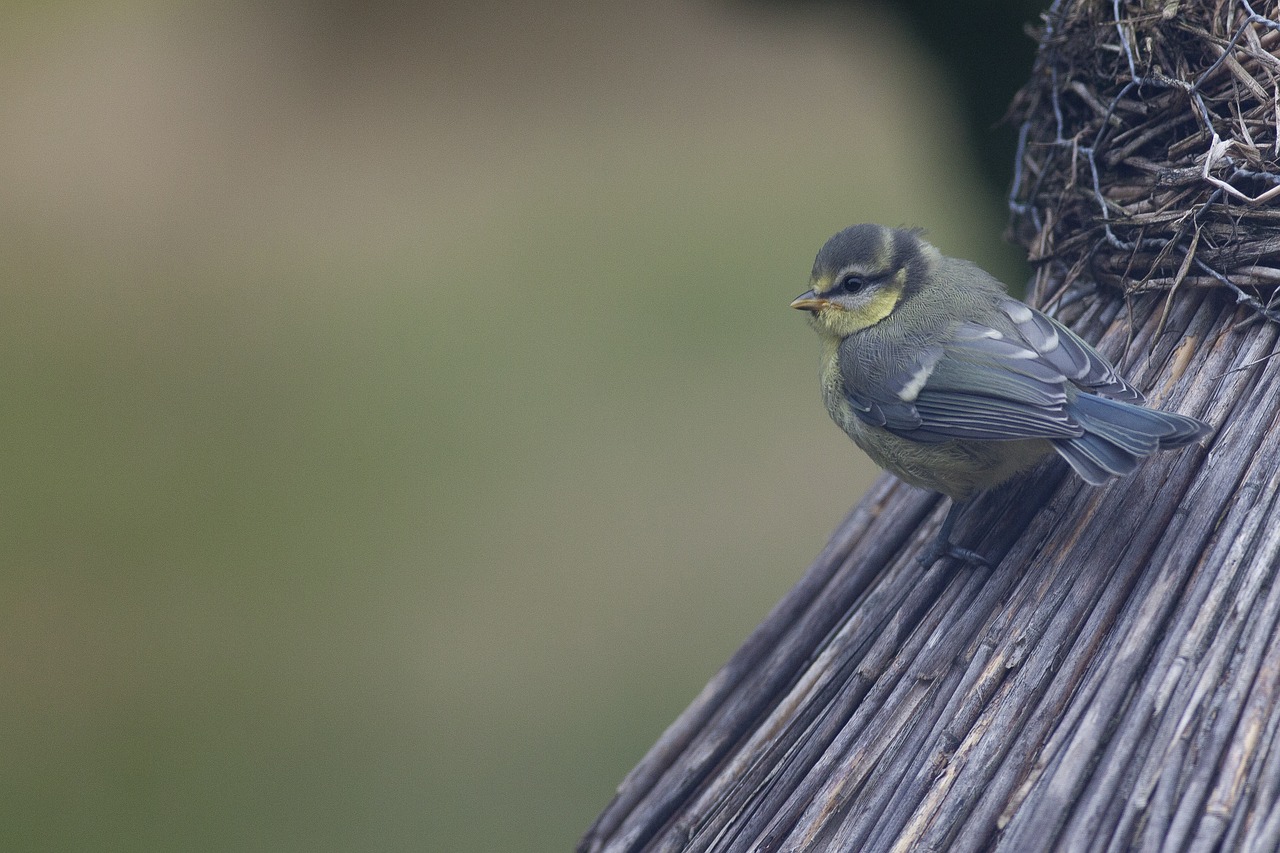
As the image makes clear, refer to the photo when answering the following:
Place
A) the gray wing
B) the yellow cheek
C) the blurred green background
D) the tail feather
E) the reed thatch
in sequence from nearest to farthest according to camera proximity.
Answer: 1. the reed thatch
2. the tail feather
3. the gray wing
4. the yellow cheek
5. the blurred green background

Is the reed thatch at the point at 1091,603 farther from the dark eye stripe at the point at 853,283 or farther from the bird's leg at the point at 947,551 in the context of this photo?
the dark eye stripe at the point at 853,283

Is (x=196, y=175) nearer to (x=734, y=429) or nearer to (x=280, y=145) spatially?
(x=280, y=145)

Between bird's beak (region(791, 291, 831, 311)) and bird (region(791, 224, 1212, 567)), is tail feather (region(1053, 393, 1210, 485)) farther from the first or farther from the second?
bird's beak (region(791, 291, 831, 311))

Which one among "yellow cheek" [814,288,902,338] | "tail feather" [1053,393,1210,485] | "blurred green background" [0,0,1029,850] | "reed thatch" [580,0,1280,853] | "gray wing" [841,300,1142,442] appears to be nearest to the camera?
"reed thatch" [580,0,1280,853]

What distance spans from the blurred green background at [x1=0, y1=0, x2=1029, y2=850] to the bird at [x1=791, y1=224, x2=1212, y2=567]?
52.5 inches

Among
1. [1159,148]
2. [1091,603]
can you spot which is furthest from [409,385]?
[1091,603]

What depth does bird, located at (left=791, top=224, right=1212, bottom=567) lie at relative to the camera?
1.19 metres

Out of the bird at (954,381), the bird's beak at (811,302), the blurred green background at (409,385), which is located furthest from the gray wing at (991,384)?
the blurred green background at (409,385)

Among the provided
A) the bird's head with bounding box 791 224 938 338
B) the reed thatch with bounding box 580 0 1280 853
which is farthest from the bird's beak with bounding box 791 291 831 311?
the reed thatch with bounding box 580 0 1280 853

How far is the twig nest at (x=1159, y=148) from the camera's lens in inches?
50.4

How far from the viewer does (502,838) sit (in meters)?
2.57

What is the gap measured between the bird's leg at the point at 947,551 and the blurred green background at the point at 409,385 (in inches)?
60.1

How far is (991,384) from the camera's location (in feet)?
4.39

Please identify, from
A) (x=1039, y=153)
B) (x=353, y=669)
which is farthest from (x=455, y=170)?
(x=1039, y=153)
